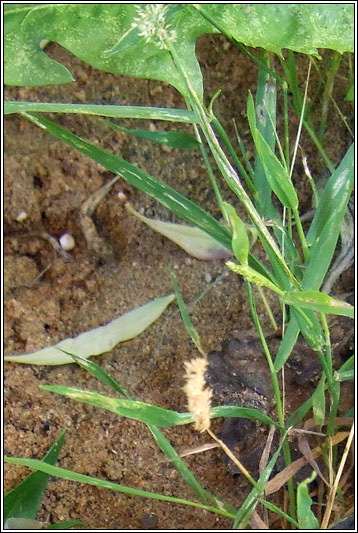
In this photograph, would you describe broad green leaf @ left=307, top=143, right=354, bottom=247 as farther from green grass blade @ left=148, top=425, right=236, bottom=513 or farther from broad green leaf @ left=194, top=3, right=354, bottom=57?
green grass blade @ left=148, top=425, right=236, bottom=513

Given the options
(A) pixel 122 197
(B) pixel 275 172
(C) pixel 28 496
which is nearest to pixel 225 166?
(B) pixel 275 172

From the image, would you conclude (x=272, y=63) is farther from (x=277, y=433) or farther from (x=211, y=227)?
(x=277, y=433)

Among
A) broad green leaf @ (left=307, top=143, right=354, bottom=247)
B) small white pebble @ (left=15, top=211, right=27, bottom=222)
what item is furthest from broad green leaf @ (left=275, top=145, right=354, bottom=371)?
small white pebble @ (left=15, top=211, right=27, bottom=222)

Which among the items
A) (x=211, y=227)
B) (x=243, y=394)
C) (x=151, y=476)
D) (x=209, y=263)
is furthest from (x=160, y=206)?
(x=151, y=476)

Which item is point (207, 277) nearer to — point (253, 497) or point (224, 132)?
point (224, 132)

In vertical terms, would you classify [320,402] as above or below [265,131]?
below

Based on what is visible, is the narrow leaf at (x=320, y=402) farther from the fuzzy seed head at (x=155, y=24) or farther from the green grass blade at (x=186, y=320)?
the fuzzy seed head at (x=155, y=24)
